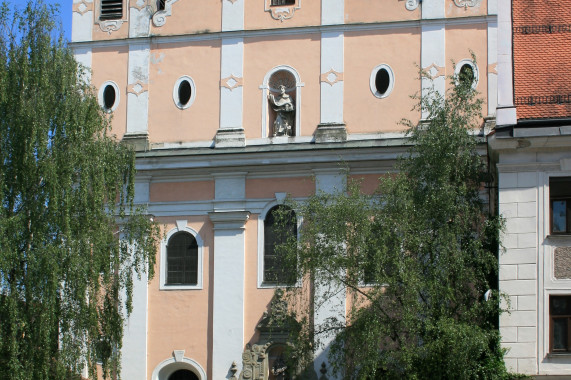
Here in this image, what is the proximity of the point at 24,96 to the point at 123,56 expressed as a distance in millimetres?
7334

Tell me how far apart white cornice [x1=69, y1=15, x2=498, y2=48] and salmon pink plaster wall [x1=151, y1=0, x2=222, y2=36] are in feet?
0.55

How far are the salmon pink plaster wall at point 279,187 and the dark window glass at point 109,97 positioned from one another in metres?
4.43

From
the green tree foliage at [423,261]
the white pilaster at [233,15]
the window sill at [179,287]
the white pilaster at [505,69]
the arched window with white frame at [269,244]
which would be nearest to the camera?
the green tree foliage at [423,261]

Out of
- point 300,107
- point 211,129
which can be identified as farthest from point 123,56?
point 300,107

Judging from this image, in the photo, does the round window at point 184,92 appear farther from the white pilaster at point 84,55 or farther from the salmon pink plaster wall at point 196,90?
the white pilaster at point 84,55

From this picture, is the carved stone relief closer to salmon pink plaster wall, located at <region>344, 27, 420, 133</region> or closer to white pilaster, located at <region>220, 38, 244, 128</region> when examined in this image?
white pilaster, located at <region>220, 38, 244, 128</region>

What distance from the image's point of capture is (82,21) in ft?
101

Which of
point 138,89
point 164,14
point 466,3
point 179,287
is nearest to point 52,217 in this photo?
point 179,287

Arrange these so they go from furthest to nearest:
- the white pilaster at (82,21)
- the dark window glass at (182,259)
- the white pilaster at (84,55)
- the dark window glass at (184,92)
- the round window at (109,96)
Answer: the white pilaster at (82,21)
the white pilaster at (84,55)
the round window at (109,96)
the dark window glass at (184,92)
the dark window glass at (182,259)

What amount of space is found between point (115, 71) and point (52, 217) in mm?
8425

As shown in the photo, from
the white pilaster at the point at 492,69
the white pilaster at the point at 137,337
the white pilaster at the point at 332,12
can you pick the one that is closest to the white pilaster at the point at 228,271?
the white pilaster at the point at 137,337

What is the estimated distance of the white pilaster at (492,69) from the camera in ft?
91.3

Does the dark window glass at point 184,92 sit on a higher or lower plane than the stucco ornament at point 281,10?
lower

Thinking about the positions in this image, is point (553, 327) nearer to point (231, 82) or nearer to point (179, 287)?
point (179, 287)
